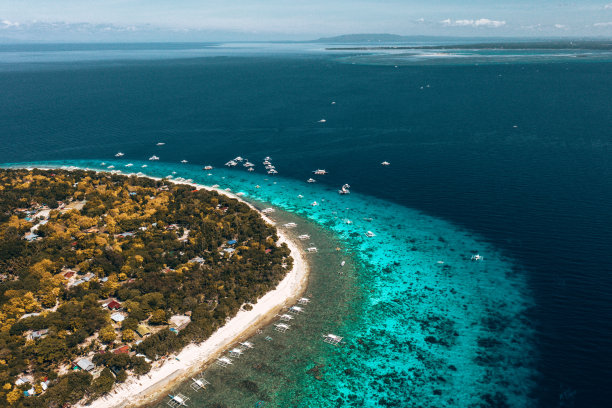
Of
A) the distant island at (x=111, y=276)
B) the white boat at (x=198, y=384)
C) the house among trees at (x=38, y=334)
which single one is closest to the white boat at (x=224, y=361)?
the white boat at (x=198, y=384)

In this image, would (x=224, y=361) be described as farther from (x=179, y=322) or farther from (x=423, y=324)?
(x=423, y=324)

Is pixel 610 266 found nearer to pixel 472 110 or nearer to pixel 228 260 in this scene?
pixel 228 260

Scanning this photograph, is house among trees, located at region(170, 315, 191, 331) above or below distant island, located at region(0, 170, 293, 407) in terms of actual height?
below

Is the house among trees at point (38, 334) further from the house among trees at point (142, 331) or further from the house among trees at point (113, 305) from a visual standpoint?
the house among trees at point (142, 331)

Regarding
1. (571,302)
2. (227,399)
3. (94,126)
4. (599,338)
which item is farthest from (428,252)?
(94,126)

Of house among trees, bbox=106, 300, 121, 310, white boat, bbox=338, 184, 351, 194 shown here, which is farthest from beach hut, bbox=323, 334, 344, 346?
white boat, bbox=338, 184, 351, 194

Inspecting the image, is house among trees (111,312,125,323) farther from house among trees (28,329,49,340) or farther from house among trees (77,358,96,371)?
house among trees (28,329,49,340)

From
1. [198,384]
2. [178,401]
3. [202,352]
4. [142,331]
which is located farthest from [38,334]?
[198,384]
